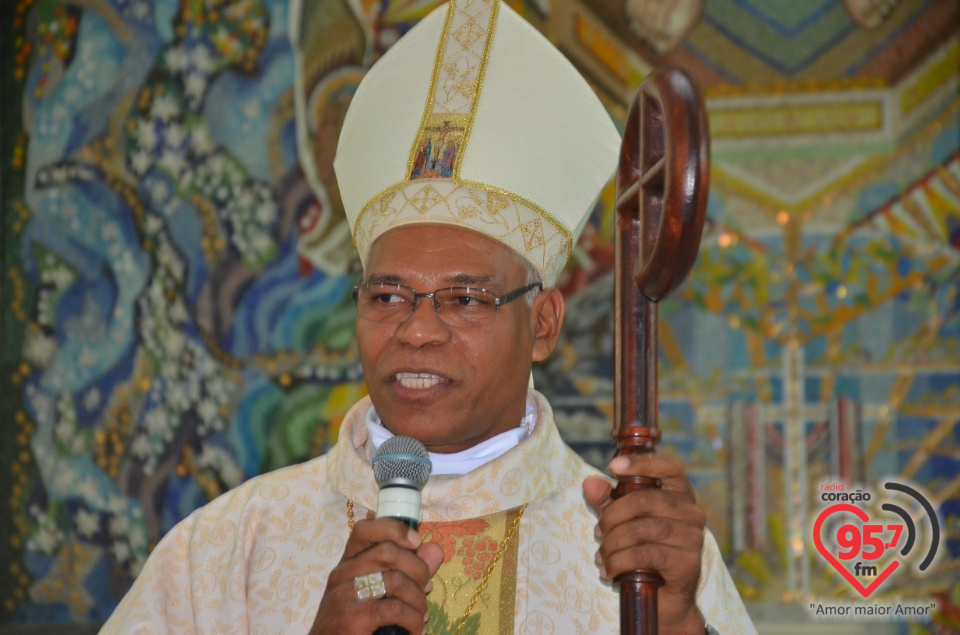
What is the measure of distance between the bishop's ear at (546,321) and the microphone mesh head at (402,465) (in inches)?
40.7

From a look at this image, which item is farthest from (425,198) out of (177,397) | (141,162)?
(141,162)

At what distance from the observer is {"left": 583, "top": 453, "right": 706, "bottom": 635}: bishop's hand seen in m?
2.07

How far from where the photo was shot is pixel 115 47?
631cm

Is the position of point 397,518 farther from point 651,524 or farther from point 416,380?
point 416,380

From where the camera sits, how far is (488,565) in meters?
3.02

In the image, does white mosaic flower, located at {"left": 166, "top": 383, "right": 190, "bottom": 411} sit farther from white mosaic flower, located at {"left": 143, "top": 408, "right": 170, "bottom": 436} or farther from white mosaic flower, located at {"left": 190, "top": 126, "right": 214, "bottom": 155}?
white mosaic flower, located at {"left": 190, "top": 126, "right": 214, "bottom": 155}

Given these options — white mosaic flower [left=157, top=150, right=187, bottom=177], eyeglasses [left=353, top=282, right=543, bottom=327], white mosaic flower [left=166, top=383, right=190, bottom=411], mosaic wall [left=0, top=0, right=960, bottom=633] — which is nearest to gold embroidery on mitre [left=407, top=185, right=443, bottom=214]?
eyeglasses [left=353, top=282, right=543, bottom=327]

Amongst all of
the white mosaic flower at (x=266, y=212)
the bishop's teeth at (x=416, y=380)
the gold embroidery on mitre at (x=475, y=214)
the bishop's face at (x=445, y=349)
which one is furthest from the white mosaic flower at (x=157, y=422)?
the bishop's teeth at (x=416, y=380)

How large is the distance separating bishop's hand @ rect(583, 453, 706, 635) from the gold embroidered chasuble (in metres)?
0.74

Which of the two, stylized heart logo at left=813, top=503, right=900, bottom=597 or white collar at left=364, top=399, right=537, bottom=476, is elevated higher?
stylized heart logo at left=813, top=503, right=900, bottom=597

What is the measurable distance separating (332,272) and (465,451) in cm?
300

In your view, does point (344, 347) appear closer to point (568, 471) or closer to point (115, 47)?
point (115, 47)

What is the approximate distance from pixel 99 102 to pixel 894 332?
4.23m

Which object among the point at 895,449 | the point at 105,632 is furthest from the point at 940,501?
the point at 105,632
